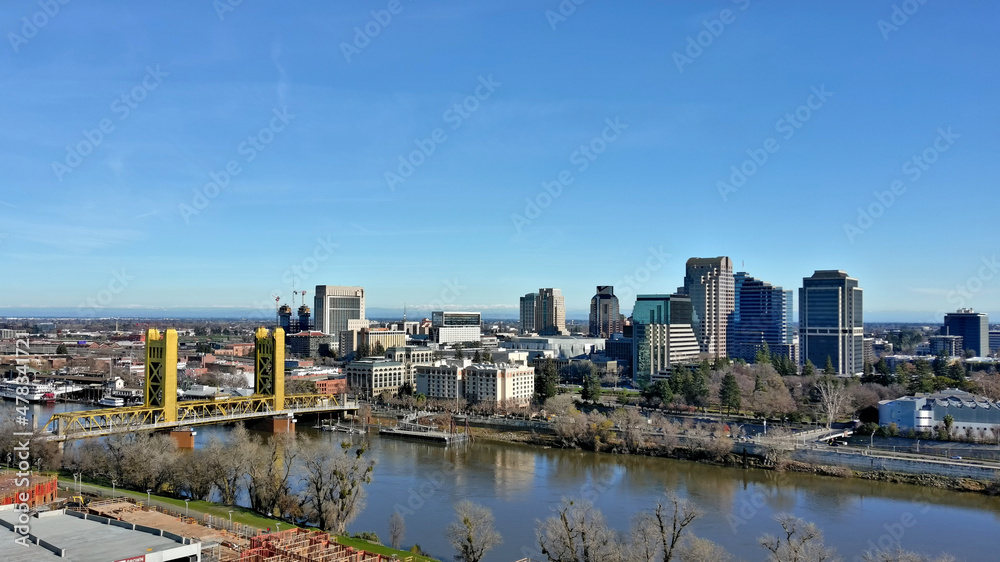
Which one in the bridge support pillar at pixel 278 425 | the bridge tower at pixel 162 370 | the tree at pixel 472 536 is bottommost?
the bridge support pillar at pixel 278 425

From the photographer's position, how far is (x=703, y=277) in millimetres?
56625

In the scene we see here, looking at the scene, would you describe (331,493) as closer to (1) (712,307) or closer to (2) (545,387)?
(2) (545,387)

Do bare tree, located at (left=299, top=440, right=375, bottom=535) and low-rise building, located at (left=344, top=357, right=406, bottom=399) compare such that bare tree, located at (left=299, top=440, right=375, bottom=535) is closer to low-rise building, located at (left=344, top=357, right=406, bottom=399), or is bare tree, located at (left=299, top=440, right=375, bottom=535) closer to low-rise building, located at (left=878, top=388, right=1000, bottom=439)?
low-rise building, located at (left=878, top=388, right=1000, bottom=439)

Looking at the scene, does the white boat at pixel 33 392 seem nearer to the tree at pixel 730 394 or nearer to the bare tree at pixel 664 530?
the tree at pixel 730 394

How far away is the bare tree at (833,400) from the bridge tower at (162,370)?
19872mm

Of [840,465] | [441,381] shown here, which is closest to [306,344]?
[441,381]

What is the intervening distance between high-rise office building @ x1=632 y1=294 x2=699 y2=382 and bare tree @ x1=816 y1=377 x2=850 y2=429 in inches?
428

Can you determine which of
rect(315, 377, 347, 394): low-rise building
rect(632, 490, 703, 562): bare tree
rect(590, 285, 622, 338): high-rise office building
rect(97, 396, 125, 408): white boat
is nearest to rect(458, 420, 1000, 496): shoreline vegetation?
rect(632, 490, 703, 562): bare tree

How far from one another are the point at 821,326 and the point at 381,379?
27.2m

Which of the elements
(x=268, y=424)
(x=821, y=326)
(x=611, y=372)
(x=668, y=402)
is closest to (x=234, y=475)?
(x=268, y=424)

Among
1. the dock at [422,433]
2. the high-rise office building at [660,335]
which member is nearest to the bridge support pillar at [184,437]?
the dock at [422,433]

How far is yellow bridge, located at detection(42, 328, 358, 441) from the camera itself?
19031 mm

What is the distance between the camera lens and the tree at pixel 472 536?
1029 cm

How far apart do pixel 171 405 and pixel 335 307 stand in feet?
191
